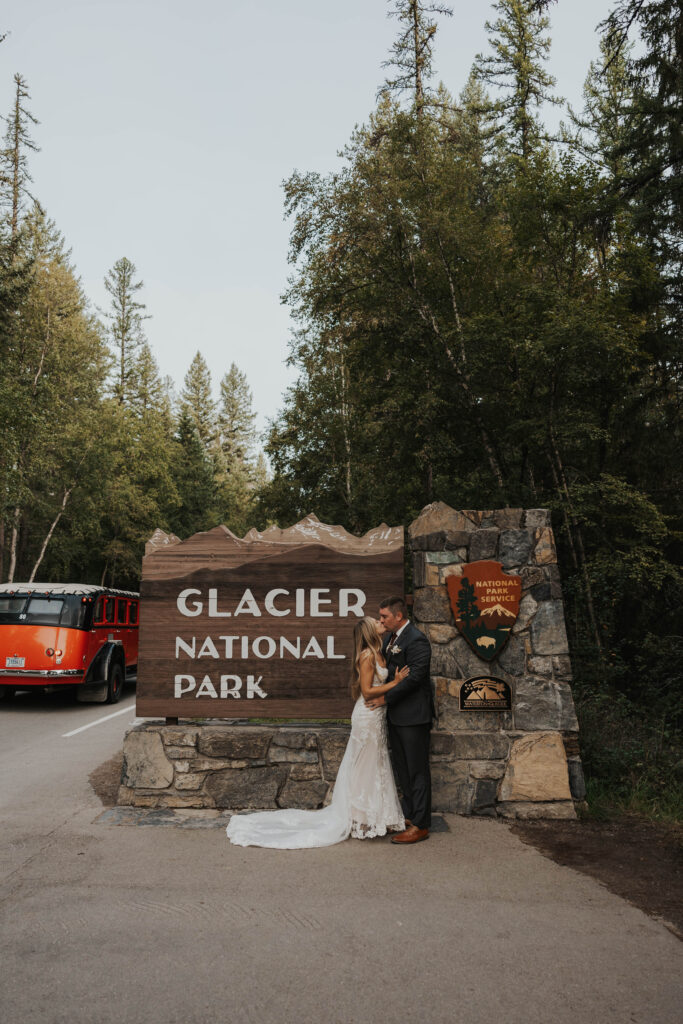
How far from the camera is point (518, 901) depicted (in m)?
4.48

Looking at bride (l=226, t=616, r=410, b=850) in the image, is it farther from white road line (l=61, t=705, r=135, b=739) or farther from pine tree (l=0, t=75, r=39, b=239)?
pine tree (l=0, t=75, r=39, b=239)

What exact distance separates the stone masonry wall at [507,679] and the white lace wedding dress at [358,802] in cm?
70

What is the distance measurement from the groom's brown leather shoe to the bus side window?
30.8 feet

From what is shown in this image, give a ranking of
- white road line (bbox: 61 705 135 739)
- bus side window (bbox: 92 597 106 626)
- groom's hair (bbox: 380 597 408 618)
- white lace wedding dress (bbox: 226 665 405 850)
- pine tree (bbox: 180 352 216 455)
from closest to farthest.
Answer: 1. white lace wedding dress (bbox: 226 665 405 850)
2. groom's hair (bbox: 380 597 408 618)
3. white road line (bbox: 61 705 135 739)
4. bus side window (bbox: 92 597 106 626)
5. pine tree (bbox: 180 352 216 455)

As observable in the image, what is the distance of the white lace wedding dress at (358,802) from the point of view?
18.6 feet

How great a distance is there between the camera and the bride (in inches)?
223

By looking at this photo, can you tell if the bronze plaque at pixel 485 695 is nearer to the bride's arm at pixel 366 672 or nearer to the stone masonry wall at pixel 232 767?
the bride's arm at pixel 366 672

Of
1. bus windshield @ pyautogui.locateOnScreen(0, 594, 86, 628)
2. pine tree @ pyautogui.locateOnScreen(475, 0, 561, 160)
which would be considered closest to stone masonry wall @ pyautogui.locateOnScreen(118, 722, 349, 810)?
bus windshield @ pyautogui.locateOnScreen(0, 594, 86, 628)

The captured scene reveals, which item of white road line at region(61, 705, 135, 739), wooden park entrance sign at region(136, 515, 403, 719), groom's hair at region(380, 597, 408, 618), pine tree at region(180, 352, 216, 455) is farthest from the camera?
pine tree at region(180, 352, 216, 455)

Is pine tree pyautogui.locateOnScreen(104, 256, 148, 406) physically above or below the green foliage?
above

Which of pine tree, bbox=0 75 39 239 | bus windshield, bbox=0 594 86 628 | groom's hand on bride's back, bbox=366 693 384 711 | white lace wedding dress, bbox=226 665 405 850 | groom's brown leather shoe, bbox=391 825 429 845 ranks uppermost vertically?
pine tree, bbox=0 75 39 239

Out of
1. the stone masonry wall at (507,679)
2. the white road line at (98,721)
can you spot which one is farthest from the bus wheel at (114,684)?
the stone masonry wall at (507,679)

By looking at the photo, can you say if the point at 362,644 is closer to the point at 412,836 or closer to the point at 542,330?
the point at 412,836

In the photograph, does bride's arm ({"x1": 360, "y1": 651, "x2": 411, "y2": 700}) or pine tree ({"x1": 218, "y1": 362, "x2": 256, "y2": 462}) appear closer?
bride's arm ({"x1": 360, "y1": 651, "x2": 411, "y2": 700})
